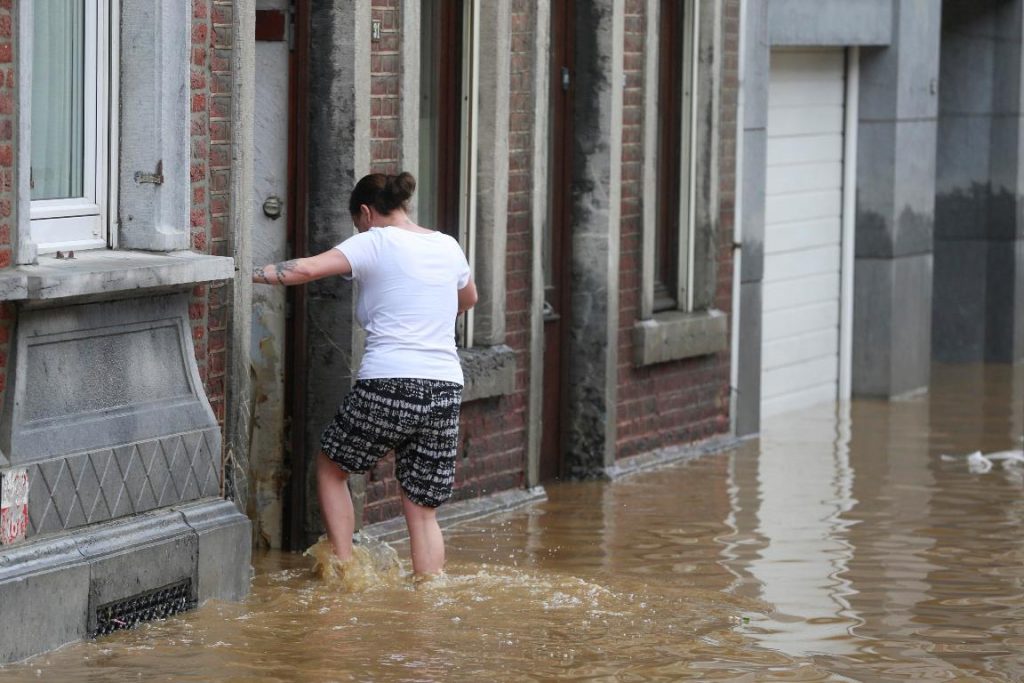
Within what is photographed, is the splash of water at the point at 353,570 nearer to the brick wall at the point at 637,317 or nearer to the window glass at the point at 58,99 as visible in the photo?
the window glass at the point at 58,99

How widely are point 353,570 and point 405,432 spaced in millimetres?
620

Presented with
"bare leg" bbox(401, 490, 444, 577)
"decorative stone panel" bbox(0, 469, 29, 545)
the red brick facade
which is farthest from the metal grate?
the red brick facade

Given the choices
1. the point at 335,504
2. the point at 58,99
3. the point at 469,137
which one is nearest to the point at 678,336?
the point at 469,137

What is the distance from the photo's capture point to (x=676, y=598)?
8.48 m

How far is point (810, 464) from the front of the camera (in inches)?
495

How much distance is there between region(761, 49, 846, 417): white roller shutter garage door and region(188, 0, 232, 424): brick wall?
6.74 meters

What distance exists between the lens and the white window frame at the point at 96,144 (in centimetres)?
766

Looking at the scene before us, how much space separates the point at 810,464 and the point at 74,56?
6.20 meters

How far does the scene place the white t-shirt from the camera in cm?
816

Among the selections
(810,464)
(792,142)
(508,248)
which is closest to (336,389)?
(508,248)

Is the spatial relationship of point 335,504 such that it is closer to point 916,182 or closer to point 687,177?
point 687,177

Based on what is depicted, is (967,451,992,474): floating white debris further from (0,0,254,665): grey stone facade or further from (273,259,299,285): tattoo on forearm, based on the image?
(273,259,299,285): tattoo on forearm

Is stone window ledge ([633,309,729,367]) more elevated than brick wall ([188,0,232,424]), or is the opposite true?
brick wall ([188,0,232,424])

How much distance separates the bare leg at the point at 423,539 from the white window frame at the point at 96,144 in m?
1.62
